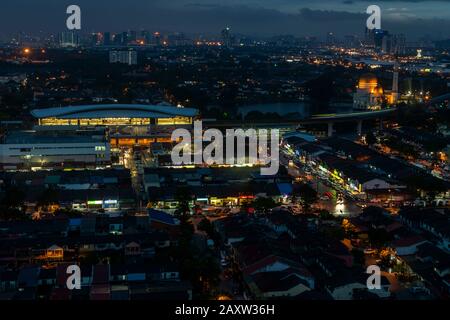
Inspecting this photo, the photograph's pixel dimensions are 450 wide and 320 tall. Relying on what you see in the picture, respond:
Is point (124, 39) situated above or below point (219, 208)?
above

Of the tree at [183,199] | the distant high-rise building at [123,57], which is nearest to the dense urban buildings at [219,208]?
the tree at [183,199]

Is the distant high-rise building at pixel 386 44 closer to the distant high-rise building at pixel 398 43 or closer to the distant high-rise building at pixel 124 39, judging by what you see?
the distant high-rise building at pixel 398 43

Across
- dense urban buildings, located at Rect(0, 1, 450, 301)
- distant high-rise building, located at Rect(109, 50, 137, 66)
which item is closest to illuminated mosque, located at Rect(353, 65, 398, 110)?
dense urban buildings, located at Rect(0, 1, 450, 301)

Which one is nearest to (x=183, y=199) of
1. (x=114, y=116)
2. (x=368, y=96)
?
(x=114, y=116)

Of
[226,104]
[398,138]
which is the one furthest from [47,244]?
[226,104]

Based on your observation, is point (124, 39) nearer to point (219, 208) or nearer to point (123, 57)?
point (123, 57)

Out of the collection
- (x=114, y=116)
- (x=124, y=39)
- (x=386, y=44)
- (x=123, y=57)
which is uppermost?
(x=124, y=39)

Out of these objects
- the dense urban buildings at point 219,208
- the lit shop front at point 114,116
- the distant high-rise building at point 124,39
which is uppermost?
the distant high-rise building at point 124,39

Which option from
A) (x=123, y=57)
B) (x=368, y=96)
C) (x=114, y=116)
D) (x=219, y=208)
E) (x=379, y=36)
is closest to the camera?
(x=219, y=208)

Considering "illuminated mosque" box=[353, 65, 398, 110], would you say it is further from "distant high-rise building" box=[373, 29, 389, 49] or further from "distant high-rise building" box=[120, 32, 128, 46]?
"distant high-rise building" box=[120, 32, 128, 46]

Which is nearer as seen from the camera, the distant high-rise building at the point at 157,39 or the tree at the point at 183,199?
the tree at the point at 183,199
